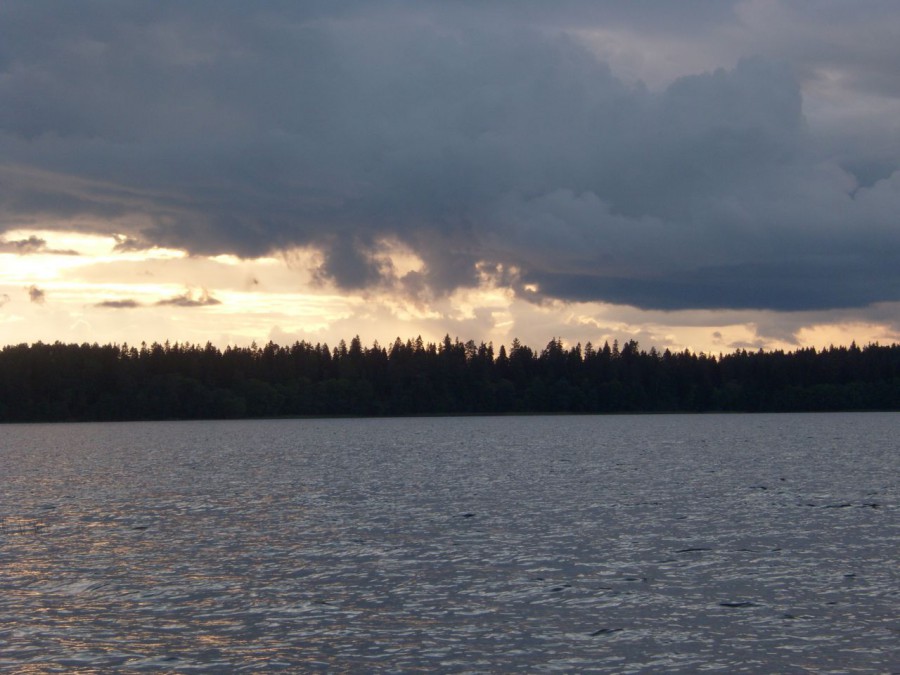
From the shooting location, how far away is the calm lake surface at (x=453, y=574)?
24.5 m

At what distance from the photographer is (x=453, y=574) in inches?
1347

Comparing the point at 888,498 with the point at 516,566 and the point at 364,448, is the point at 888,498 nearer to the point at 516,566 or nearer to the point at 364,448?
the point at 516,566

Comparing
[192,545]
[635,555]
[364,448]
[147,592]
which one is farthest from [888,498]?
[364,448]

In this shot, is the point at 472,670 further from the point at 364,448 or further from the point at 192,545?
the point at 364,448

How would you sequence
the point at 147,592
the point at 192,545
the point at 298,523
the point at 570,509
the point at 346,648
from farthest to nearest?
the point at 570,509 → the point at 298,523 → the point at 192,545 → the point at 147,592 → the point at 346,648

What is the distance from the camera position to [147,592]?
3162 cm

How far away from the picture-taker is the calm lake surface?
80.4ft

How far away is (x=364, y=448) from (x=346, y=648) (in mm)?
100159

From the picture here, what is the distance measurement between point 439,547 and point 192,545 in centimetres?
1027

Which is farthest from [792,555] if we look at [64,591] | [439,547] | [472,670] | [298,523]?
[64,591]

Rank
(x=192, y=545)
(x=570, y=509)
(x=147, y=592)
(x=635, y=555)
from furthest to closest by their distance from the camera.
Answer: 1. (x=570, y=509)
2. (x=192, y=545)
3. (x=635, y=555)
4. (x=147, y=592)

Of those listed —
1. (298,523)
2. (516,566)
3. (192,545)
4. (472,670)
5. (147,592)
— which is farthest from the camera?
(298,523)

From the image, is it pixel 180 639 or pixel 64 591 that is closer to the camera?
pixel 180 639

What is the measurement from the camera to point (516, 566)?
1396 inches
